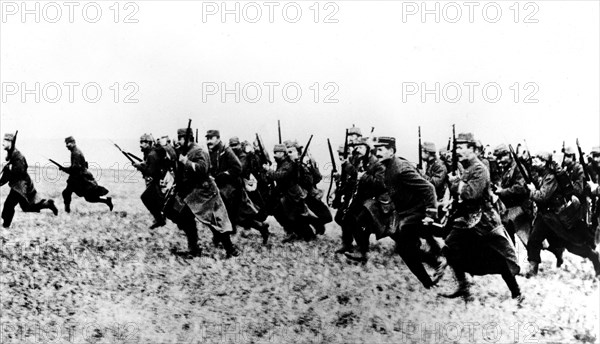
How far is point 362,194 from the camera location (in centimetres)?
767

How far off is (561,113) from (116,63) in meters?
5.27

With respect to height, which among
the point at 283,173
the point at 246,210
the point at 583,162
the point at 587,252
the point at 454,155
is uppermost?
the point at 454,155

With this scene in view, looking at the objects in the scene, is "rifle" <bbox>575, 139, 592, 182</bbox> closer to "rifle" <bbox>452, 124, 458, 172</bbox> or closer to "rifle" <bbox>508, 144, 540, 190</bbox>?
"rifle" <bbox>508, 144, 540, 190</bbox>

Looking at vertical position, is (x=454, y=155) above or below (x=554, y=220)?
above

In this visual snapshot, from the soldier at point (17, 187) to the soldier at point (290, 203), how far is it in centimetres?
266

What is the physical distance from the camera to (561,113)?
782 cm

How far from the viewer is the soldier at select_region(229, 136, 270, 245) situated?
25.8ft

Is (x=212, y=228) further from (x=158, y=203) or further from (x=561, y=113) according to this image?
(x=561, y=113)

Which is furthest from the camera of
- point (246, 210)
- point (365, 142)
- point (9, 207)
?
point (246, 210)

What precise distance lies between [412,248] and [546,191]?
1779 mm

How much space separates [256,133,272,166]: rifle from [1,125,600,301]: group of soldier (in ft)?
0.06

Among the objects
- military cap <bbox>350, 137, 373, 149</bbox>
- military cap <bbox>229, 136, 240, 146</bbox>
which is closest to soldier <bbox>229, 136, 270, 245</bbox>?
military cap <bbox>229, 136, 240, 146</bbox>

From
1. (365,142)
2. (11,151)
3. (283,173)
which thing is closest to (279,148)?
(283,173)

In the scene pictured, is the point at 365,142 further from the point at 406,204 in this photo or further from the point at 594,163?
the point at 594,163
